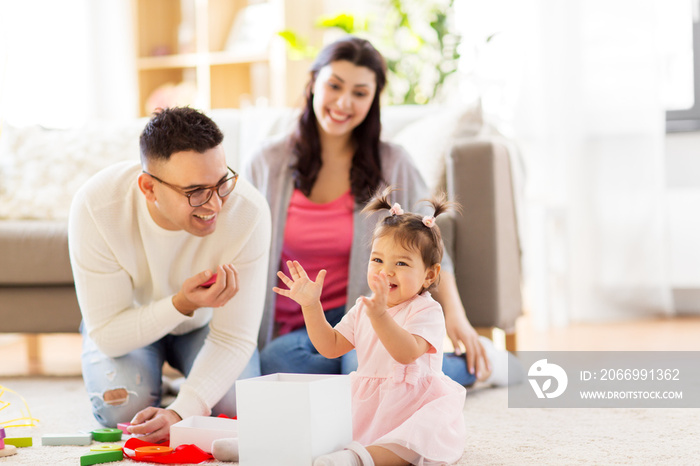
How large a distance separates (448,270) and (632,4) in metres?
1.94

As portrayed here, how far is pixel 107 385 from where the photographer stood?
1.68 m

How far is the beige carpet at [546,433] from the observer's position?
1359mm

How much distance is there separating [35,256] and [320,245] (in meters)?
0.87

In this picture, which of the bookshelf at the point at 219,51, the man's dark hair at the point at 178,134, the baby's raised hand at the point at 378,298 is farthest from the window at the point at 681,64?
the baby's raised hand at the point at 378,298

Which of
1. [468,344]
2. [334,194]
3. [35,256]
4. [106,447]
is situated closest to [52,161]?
[35,256]

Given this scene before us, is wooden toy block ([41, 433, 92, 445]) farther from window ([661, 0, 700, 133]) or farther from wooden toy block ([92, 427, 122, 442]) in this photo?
window ([661, 0, 700, 133])

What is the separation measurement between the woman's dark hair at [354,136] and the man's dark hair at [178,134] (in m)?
0.58

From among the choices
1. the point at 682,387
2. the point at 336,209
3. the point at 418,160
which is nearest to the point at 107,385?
the point at 336,209

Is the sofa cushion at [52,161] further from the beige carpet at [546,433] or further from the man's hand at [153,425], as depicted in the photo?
the man's hand at [153,425]

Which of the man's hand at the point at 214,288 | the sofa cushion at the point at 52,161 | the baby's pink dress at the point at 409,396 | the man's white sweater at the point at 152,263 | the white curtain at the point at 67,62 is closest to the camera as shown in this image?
the baby's pink dress at the point at 409,396

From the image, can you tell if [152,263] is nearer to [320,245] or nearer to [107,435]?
[107,435]

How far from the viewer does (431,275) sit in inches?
55.2

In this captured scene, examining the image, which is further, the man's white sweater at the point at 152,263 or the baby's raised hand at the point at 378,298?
the man's white sweater at the point at 152,263

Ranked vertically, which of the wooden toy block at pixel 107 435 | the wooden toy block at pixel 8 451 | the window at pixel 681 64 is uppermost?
the window at pixel 681 64
